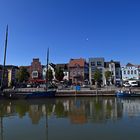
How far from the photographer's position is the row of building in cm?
9625

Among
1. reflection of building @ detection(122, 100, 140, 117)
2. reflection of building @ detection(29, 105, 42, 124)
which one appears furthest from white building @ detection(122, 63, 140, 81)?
reflection of building @ detection(29, 105, 42, 124)

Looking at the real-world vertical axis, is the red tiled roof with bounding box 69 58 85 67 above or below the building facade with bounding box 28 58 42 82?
above

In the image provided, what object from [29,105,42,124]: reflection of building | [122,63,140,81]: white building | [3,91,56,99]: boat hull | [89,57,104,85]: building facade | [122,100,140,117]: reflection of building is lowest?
[29,105,42,124]: reflection of building

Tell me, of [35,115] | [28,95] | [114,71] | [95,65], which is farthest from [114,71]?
[35,115]

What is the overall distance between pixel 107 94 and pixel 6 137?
4540 centimetres

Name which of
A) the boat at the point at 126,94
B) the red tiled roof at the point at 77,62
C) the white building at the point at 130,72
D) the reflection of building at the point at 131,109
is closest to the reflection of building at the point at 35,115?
the reflection of building at the point at 131,109

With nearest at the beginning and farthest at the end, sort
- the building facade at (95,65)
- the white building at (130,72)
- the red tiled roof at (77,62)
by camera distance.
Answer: the white building at (130,72)
the building facade at (95,65)
the red tiled roof at (77,62)

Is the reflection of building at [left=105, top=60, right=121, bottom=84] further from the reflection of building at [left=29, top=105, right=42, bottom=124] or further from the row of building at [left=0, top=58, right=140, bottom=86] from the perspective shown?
the reflection of building at [left=29, top=105, right=42, bottom=124]

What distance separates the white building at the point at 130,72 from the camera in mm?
95438

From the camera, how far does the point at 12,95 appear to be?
53.3 metres

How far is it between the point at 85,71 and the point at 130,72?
17.9 metres

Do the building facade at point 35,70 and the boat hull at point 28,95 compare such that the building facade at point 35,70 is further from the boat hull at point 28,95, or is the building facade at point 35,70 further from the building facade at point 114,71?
the boat hull at point 28,95

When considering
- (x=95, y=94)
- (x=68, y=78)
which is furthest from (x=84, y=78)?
(x=95, y=94)

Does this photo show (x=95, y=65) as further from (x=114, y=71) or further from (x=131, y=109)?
(x=131, y=109)
